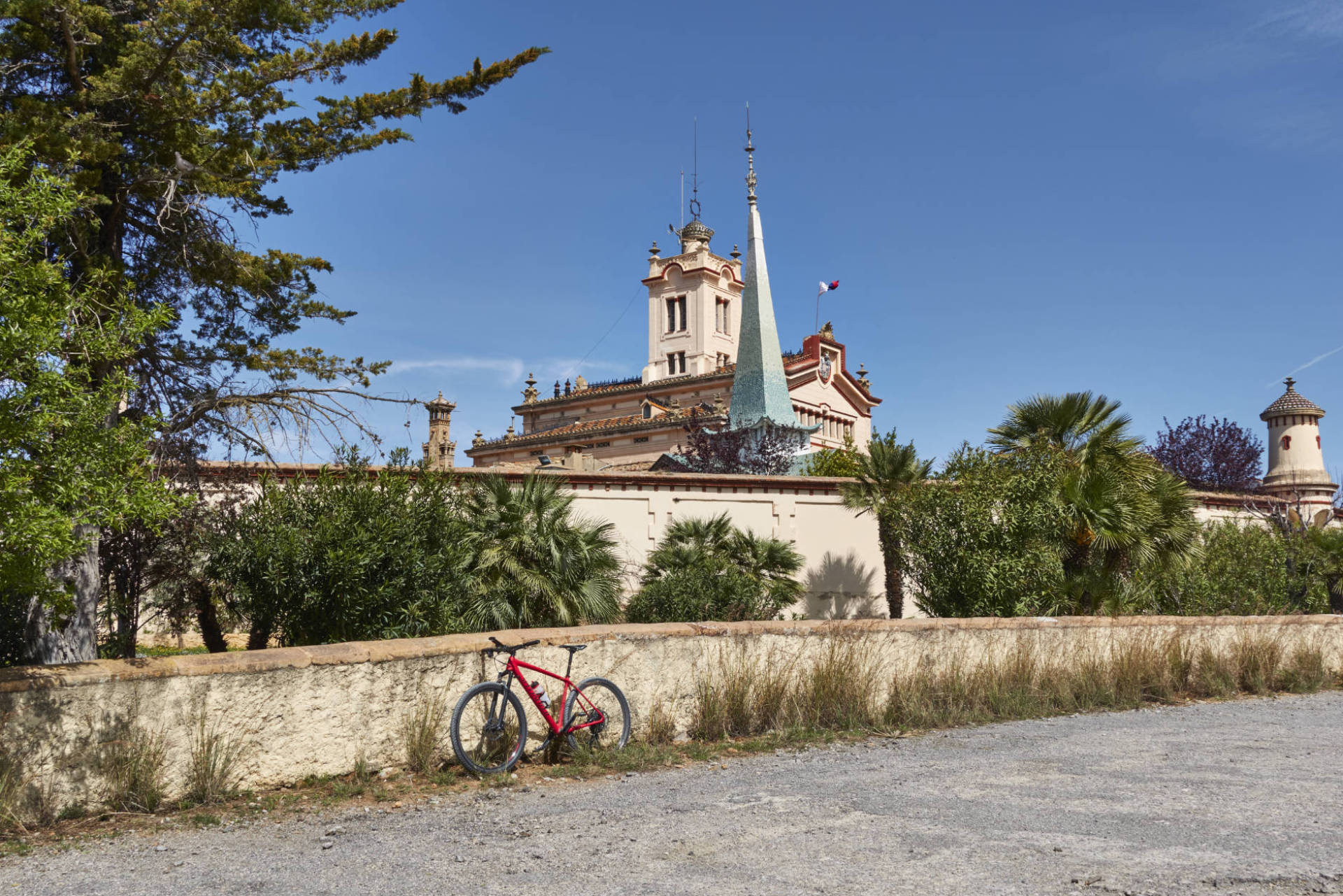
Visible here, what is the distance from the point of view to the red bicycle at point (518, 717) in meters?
7.48

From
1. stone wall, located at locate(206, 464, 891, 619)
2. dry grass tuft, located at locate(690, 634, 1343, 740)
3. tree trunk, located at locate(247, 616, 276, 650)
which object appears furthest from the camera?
stone wall, located at locate(206, 464, 891, 619)

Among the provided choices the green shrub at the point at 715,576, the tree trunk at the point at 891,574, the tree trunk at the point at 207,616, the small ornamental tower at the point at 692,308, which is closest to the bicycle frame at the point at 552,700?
the tree trunk at the point at 207,616

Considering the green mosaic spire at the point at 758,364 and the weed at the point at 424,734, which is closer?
the weed at the point at 424,734

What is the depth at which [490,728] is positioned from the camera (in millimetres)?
7500

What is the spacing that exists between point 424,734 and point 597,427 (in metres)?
57.9

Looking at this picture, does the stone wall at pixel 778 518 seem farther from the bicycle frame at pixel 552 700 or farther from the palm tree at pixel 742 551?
the bicycle frame at pixel 552 700

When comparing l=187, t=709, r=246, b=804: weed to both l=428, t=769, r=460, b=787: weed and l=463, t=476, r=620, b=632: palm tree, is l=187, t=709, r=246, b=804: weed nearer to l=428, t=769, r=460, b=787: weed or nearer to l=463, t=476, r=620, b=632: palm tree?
l=428, t=769, r=460, b=787: weed

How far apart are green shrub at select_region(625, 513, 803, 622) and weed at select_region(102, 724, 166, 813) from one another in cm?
886

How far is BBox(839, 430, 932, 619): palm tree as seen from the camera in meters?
19.0

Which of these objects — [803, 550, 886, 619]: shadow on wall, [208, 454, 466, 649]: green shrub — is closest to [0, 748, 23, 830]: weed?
[208, 454, 466, 649]: green shrub

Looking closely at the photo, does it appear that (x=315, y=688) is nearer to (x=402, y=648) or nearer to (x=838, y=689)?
(x=402, y=648)

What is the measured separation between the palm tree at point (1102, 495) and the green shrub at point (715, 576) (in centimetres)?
444

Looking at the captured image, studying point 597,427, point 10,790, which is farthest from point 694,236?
point 10,790

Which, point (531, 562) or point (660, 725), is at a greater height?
point (531, 562)
